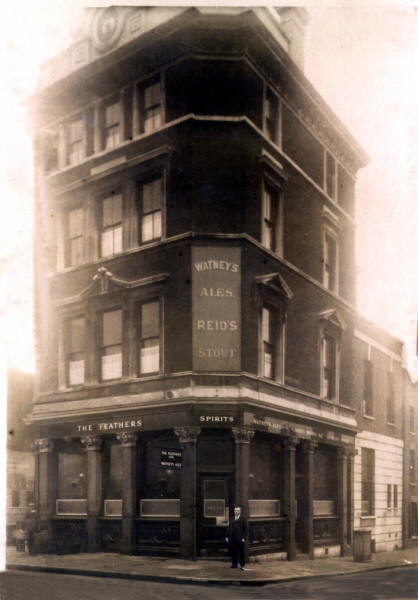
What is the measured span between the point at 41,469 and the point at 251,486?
5.28m

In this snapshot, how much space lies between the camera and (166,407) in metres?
19.5

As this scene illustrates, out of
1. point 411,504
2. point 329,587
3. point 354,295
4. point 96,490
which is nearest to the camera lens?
point 329,587

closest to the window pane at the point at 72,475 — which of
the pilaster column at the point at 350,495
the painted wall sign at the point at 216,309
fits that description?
the painted wall sign at the point at 216,309

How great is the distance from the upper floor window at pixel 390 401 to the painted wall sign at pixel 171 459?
10.4 m

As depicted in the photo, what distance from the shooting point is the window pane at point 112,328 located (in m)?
20.0

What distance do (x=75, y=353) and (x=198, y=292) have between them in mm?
3148

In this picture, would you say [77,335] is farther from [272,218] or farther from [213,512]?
[272,218]

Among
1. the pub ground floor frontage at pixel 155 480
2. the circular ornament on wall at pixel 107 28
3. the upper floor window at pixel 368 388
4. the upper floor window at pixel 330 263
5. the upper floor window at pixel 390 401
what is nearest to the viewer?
the circular ornament on wall at pixel 107 28

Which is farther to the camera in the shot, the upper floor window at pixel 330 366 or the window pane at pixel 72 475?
the upper floor window at pixel 330 366

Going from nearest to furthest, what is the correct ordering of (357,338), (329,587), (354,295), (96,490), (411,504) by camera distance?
1. (329,587)
2. (96,490)
3. (354,295)
4. (357,338)
5. (411,504)

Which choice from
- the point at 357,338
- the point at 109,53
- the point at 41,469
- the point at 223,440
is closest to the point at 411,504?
the point at 357,338

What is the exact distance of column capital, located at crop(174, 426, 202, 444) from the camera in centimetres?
1925

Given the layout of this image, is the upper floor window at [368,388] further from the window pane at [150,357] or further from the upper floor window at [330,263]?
the window pane at [150,357]

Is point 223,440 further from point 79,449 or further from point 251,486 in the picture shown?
point 79,449
